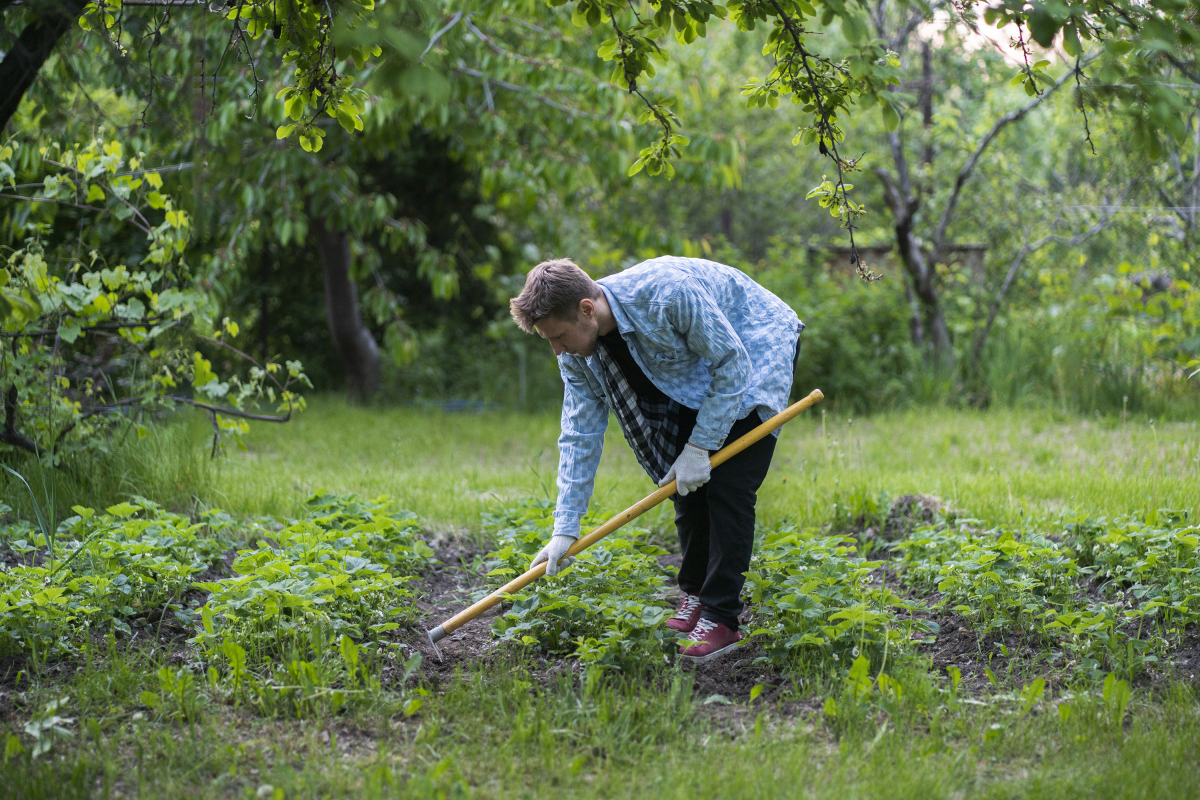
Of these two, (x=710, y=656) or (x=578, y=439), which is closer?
(x=710, y=656)

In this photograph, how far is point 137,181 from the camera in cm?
402

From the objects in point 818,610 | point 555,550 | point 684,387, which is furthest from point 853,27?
point 555,550

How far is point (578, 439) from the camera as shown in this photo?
10.1 feet

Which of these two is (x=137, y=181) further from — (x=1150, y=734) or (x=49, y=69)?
(x=1150, y=734)

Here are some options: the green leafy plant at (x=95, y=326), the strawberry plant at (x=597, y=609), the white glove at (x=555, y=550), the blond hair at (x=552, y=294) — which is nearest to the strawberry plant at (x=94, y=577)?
the green leafy plant at (x=95, y=326)

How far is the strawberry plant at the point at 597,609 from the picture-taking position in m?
2.68

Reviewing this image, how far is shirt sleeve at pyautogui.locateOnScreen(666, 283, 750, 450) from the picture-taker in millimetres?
2740

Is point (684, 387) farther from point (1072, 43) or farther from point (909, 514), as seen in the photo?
point (909, 514)

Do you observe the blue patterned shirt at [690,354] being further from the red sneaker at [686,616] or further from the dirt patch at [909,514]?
the dirt patch at [909,514]

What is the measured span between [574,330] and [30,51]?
1815mm

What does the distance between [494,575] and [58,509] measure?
6.76ft

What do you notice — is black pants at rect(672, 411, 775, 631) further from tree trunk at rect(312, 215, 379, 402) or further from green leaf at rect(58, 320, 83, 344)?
tree trunk at rect(312, 215, 379, 402)

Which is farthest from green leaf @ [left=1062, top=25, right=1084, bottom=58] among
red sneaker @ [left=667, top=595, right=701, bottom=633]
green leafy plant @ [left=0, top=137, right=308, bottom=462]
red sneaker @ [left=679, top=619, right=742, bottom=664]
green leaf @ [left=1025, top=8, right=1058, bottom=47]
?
green leafy plant @ [left=0, top=137, right=308, bottom=462]

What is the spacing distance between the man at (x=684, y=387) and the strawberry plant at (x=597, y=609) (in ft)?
Result: 0.37
